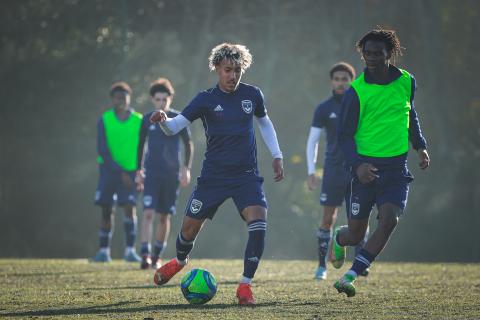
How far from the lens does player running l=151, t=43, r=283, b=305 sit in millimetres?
9789

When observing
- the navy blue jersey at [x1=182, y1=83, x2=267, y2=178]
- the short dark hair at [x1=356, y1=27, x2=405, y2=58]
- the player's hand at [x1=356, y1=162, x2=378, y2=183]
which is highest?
the short dark hair at [x1=356, y1=27, x2=405, y2=58]

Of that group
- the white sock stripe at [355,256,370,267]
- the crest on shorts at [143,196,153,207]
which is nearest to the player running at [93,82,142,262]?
the crest on shorts at [143,196,153,207]

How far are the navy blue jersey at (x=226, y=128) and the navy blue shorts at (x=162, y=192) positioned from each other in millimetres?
5869

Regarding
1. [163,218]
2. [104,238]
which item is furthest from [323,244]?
[104,238]

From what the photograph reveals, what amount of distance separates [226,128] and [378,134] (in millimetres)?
1358

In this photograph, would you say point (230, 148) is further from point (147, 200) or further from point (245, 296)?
point (147, 200)

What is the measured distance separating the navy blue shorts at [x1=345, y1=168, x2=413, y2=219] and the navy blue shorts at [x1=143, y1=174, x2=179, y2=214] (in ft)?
20.3

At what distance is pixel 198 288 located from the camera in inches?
382

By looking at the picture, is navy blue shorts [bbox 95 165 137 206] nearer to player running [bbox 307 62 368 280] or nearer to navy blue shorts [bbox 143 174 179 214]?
navy blue shorts [bbox 143 174 179 214]

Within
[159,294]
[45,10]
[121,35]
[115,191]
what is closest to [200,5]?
[121,35]

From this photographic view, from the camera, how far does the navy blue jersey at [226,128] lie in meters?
9.88

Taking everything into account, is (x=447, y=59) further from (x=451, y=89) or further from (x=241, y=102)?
(x=241, y=102)

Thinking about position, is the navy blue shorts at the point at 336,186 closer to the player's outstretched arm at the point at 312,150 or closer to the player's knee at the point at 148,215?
the player's outstretched arm at the point at 312,150

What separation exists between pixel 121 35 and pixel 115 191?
14.3 metres
